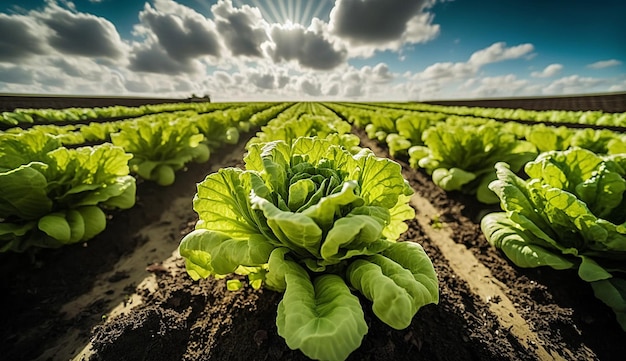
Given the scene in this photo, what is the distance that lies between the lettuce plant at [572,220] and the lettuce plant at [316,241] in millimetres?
1556

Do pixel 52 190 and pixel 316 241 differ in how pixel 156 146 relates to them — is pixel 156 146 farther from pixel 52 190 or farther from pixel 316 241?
pixel 316 241

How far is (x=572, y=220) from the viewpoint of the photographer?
101 inches

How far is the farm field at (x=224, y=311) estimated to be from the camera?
1919 millimetres

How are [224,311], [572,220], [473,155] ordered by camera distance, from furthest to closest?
[473,155] < [572,220] < [224,311]

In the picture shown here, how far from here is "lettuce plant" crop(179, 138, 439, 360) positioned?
1294mm

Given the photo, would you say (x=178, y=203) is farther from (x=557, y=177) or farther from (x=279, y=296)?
(x=557, y=177)

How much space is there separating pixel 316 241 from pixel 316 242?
0.08ft

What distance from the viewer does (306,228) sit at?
141cm

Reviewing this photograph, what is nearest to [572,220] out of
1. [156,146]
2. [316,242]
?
[316,242]

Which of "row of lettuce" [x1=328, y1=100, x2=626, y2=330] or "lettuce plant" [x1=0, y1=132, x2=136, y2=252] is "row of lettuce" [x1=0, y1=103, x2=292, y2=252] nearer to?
"lettuce plant" [x1=0, y1=132, x2=136, y2=252]

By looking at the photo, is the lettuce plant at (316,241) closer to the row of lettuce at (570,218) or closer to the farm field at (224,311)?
the farm field at (224,311)

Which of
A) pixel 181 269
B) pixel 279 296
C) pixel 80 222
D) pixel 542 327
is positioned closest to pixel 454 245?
pixel 542 327

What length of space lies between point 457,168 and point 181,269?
471 cm

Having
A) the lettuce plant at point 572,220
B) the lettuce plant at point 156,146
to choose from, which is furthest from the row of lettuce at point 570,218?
the lettuce plant at point 156,146
